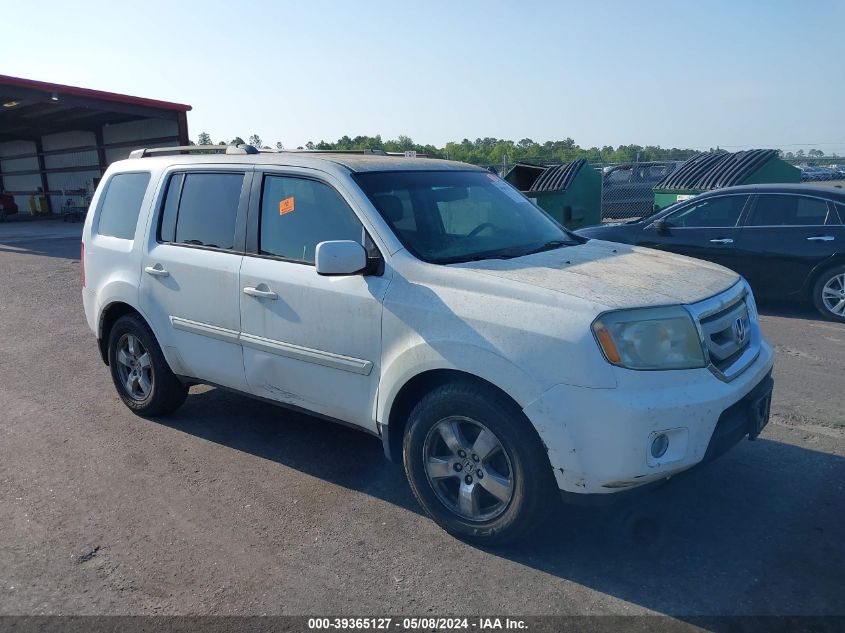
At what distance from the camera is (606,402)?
3.06 m

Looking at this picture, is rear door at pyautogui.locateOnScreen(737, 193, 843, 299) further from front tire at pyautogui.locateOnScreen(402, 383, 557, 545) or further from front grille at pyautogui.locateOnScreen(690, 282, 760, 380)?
front tire at pyautogui.locateOnScreen(402, 383, 557, 545)

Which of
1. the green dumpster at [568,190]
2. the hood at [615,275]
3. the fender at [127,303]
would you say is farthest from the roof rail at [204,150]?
the green dumpster at [568,190]

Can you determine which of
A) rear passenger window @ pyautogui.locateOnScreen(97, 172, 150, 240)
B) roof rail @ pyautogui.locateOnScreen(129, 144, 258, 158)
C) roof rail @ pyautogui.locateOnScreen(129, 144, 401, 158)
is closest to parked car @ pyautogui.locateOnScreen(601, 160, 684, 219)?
roof rail @ pyautogui.locateOnScreen(129, 144, 401, 158)

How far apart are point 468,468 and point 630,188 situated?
16.5 metres

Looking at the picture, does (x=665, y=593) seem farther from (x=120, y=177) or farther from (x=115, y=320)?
(x=120, y=177)

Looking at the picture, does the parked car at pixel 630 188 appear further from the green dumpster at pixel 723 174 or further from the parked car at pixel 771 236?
the parked car at pixel 771 236

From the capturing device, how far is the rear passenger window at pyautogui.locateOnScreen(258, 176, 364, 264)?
4102 mm

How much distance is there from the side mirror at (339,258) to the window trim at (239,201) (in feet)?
3.32

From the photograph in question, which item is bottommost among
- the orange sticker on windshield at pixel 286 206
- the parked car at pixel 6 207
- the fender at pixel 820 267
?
the parked car at pixel 6 207

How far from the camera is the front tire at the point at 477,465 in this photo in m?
3.30

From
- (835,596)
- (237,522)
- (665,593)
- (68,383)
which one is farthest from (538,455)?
(68,383)

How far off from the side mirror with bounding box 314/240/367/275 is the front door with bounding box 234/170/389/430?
17cm

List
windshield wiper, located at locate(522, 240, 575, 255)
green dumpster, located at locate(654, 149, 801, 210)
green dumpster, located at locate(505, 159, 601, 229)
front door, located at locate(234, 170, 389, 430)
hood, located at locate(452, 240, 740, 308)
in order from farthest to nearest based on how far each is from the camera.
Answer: green dumpster, located at locate(505, 159, 601, 229) → green dumpster, located at locate(654, 149, 801, 210) → windshield wiper, located at locate(522, 240, 575, 255) → front door, located at locate(234, 170, 389, 430) → hood, located at locate(452, 240, 740, 308)

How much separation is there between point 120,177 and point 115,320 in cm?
110
